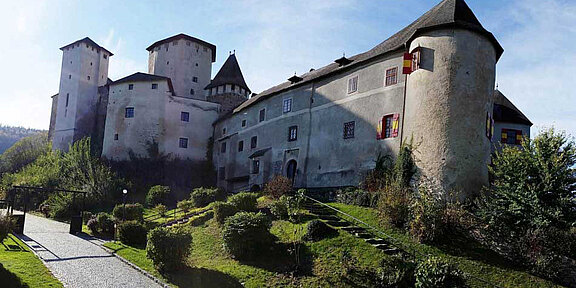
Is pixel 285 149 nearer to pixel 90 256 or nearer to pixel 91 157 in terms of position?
pixel 90 256

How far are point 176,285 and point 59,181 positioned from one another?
29766 millimetres

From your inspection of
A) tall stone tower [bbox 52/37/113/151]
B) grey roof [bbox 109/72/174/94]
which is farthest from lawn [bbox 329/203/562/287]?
tall stone tower [bbox 52/37/113/151]

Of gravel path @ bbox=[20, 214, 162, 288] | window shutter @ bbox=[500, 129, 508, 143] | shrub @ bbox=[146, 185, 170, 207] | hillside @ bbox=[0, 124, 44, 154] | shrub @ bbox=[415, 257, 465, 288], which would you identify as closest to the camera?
shrub @ bbox=[415, 257, 465, 288]

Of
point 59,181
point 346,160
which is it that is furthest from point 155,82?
point 346,160

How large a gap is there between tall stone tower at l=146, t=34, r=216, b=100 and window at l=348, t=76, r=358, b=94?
91.5ft

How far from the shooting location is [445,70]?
78.9 ft

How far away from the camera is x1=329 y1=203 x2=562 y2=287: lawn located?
15.7 metres

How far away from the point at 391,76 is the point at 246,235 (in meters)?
13.3

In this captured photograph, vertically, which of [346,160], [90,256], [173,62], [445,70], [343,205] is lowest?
[90,256]

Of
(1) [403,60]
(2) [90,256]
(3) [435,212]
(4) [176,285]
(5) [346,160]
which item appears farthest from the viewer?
(5) [346,160]

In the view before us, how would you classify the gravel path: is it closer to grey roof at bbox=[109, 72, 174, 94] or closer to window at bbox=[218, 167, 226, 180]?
window at bbox=[218, 167, 226, 180]

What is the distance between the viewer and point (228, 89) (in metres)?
50.2

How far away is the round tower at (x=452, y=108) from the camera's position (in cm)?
2311

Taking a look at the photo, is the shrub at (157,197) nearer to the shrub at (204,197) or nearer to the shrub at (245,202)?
the shrub at (204,197)
